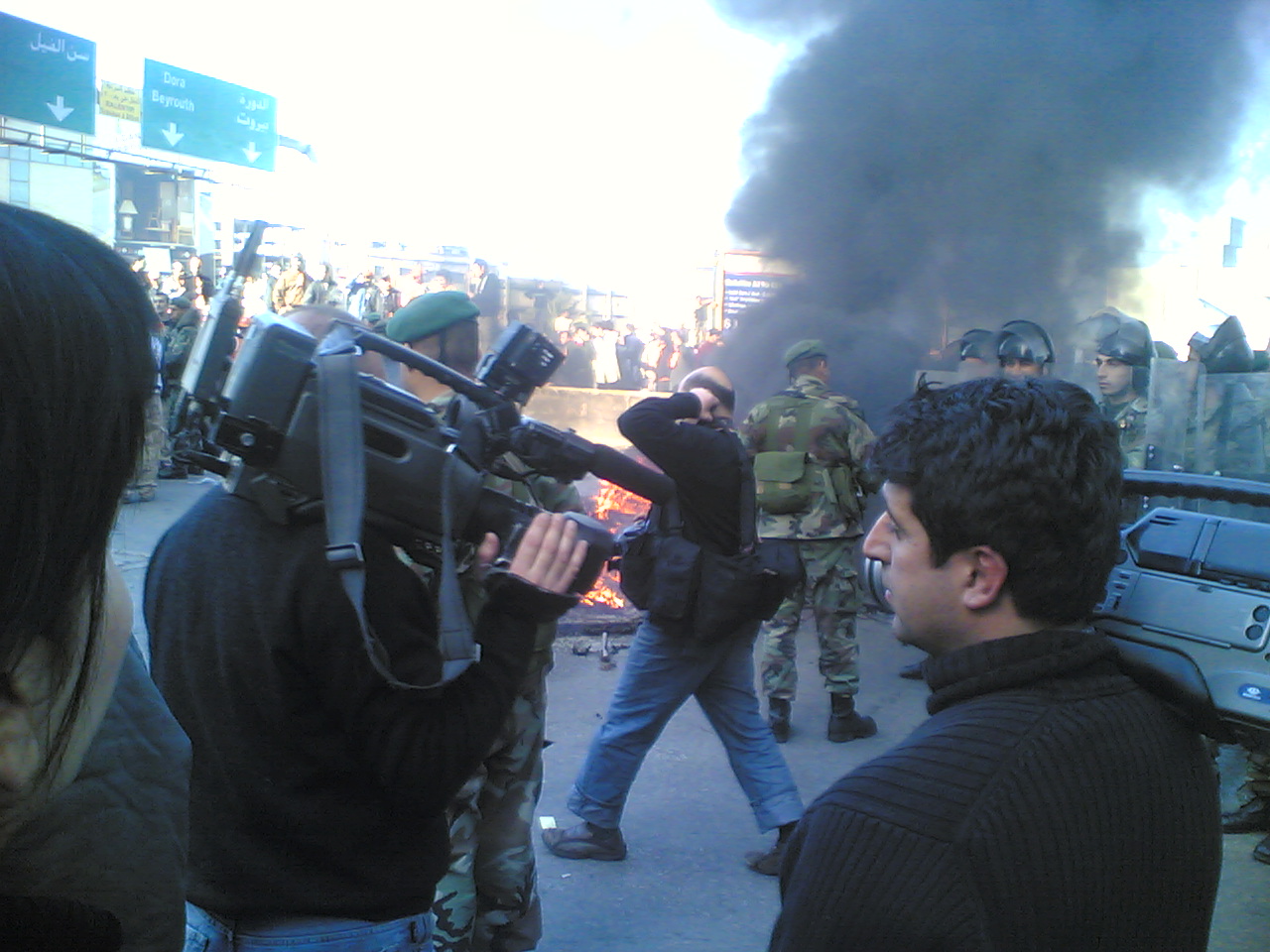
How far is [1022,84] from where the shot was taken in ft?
39.5

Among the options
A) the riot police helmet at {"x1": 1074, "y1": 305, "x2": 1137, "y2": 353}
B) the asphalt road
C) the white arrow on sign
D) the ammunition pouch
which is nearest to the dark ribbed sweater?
the asphalt road

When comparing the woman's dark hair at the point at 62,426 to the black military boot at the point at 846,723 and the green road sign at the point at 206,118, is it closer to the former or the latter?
the black military boot at the point at 846,723

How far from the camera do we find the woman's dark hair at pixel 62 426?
729mm

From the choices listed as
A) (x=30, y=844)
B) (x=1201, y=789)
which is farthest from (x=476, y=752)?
(x=1201, y=789)

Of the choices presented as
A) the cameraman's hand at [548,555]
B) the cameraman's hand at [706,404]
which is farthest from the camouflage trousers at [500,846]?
the cameraman's hand at [706,404]

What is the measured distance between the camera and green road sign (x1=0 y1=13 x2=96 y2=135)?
19844 millimetres

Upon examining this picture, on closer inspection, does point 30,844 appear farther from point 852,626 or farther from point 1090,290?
point 1090,290

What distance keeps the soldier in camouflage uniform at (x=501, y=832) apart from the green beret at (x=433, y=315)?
41cm

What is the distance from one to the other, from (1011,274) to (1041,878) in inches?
442

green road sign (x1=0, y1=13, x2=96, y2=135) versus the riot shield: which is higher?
green road sign (x1=0, y1=13, x2=96, y2=135)

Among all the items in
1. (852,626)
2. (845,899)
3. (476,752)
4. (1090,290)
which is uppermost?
(1090,290)

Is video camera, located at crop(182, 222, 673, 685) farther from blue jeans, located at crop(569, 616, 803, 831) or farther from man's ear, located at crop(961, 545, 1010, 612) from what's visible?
blue jeans, located at crop(569, 616, 803, 831)

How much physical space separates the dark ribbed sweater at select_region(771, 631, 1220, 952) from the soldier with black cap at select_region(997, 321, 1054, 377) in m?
5.26

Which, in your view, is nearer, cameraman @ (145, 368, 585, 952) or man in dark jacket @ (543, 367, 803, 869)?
cameraman @ (145, 368, 585, 952)
